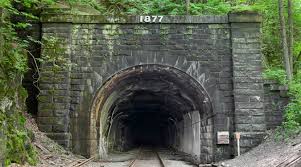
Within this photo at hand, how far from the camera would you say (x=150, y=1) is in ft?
57.5

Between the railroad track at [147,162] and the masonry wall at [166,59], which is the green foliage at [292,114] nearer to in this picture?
the masonry wall at [166,59]

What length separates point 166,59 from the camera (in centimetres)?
1329

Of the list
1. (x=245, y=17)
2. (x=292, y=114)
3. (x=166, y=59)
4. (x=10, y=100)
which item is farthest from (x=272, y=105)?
(x=10, y=100)

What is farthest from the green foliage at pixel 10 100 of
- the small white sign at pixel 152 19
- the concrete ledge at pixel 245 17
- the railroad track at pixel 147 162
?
the concrete ledge at pixel 245 17

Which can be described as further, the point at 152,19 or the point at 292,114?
the point at 152,19

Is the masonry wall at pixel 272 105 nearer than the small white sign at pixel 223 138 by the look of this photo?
No

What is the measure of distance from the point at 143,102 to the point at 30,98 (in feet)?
Result: 27.2

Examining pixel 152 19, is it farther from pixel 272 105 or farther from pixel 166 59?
pixel 272 105

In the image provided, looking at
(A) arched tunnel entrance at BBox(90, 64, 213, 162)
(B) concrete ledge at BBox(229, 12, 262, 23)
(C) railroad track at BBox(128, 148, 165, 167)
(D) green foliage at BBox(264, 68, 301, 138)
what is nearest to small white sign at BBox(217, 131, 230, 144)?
(A) arched tunnel entrance at BBox(90, 64, 213, 162)

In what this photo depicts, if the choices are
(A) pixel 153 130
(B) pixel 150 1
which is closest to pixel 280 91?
(B) pixel 150 1

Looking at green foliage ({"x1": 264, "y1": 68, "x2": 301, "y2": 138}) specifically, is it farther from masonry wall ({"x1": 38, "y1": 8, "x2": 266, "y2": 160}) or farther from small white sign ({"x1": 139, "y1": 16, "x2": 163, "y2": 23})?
small white sign ({"x1": 139, "y1": 16, "x2": 163, "y2": 23})

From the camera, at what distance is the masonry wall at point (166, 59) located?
12867 millimetres

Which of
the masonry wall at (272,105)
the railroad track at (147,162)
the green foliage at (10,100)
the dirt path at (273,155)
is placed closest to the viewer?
the dirt path at (273,155)

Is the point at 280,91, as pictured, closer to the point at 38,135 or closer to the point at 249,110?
the point at 249,110
